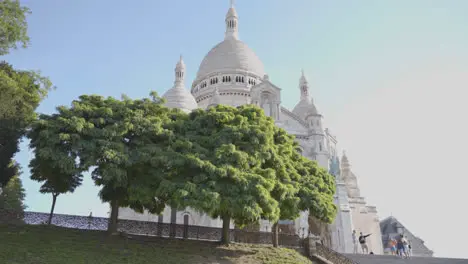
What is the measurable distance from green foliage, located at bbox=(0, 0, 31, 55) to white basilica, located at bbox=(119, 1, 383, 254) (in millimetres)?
16377

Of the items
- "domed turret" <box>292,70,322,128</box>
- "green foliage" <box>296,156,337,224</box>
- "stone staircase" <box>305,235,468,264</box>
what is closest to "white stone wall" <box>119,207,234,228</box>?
"green foliage" <box>296,156,337,224</box>

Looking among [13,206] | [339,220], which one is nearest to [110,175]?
[13,206]

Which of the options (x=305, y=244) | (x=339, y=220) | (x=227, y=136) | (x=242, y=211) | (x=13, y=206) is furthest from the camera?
(x=339, y=220)

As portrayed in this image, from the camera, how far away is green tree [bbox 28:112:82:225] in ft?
56.0

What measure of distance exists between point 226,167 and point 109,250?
5704 mm

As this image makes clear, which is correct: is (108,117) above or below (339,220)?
above

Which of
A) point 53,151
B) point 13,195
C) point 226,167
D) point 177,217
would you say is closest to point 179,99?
point 177,217

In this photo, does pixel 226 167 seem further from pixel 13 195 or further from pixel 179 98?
pixel 179 98

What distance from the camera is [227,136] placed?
60.7 feet

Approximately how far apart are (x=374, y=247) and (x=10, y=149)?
116 feet

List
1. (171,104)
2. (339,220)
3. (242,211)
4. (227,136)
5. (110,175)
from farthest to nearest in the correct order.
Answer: (171,104) → (339,220) → (227,136) → (110,175) → (242,211)

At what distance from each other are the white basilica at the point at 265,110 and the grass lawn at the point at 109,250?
12.1m

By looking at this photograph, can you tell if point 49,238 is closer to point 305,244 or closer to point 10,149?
point 10,149

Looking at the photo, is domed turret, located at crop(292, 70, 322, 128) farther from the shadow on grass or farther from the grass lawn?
the shadow on grass
